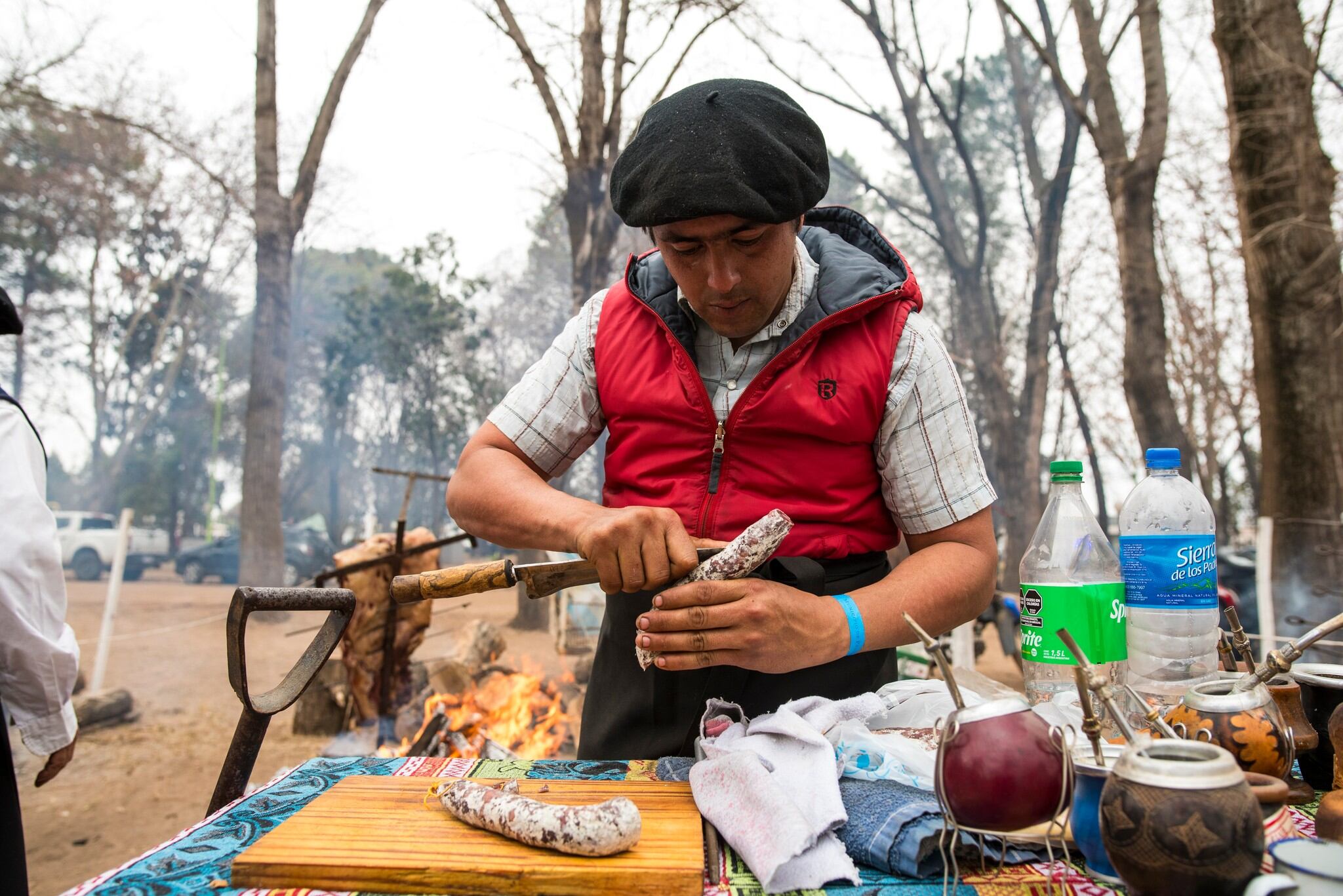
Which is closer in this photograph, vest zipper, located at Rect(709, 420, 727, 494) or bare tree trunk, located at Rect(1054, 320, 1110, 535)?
vest zipper, located at Rect(709, 420, 727, 494)

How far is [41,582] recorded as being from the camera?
268 cm

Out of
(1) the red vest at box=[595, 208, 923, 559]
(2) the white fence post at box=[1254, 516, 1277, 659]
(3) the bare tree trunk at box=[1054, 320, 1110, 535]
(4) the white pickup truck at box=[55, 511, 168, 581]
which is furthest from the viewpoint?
(4) the white pickup truck at box=[55, 511, 168, 581]

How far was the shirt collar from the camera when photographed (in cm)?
208

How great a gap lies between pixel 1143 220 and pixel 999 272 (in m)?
19.1

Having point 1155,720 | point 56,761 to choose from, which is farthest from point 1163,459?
point 56,761

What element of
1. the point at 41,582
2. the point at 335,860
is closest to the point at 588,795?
the point at 335,860

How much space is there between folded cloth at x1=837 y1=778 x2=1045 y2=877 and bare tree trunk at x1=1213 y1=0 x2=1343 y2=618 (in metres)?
5.40

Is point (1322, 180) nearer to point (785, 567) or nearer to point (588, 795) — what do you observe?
point (785, 567)

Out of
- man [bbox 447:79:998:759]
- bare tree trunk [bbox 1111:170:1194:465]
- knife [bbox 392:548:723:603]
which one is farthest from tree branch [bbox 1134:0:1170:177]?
knife [bbox 392:548:723:603]

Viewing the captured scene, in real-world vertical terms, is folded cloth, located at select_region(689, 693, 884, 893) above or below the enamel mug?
below

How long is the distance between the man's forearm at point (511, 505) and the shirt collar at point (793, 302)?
0.56m

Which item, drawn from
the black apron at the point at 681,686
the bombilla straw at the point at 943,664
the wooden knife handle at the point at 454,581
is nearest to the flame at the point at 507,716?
the black apron at the point at 681,686

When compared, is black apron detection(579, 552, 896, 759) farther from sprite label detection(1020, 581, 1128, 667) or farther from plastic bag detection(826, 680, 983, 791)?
sprite label detection(1020, 581, 1128, 667)

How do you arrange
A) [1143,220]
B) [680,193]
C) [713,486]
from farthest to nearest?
1. [1143,220]
2. [713,486]
3. [680,193]
